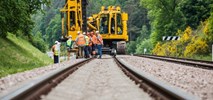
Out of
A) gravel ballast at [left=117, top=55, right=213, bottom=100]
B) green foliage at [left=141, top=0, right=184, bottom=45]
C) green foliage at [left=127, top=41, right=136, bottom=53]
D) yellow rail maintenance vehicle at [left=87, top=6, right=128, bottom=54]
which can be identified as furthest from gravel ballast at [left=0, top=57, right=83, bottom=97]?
green foliage at [left=127, top=41, right=136, bottom=53]

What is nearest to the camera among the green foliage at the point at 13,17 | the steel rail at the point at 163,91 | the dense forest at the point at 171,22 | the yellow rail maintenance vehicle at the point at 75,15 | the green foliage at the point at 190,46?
the steel rail at the point at 163,91

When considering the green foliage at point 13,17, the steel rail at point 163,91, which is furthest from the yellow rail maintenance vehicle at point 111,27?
the steel rail at point 163,91

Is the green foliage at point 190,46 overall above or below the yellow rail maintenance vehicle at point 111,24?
below

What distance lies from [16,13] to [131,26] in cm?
12275

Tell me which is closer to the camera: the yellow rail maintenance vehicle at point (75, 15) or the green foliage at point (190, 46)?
the yellow rail maintenance vehicle at point (75, 15)

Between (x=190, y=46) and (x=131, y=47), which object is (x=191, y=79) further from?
Answer: (x=131, y=47)

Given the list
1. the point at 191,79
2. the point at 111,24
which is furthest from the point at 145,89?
the point at 111,24

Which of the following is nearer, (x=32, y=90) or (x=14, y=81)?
(x=32, y=90)

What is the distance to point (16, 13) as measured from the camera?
25953mm

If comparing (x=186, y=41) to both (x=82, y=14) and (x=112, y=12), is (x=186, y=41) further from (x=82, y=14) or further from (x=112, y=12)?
(x=82, y=14)

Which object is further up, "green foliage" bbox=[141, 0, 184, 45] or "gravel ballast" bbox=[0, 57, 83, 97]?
"green foliage" bbox=[141, 0, 184, 45]

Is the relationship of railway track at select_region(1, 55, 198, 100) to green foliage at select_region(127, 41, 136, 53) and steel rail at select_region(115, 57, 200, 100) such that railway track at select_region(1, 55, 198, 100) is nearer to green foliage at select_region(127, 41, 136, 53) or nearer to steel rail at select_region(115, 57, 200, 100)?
steel rail at select_region(115, 57, 200, 100)

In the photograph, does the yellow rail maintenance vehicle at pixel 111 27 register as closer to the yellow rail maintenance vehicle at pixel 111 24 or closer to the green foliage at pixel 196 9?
the yellow rail maintenance vehicle at pixel 111 24

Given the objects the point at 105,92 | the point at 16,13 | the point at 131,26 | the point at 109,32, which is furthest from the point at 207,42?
the point at 131,26
